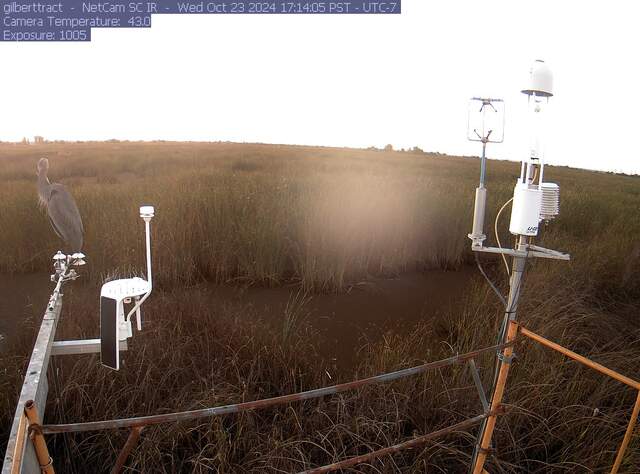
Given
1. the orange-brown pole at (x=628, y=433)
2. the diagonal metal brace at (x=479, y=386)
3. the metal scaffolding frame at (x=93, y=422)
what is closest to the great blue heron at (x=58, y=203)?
the metal scaffolding frame at (x=93, y=422)

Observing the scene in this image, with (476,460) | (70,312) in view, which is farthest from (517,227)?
(70,312)

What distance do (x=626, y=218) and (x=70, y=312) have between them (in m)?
8.02

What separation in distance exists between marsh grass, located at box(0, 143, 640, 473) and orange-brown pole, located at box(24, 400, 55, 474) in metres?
0.89

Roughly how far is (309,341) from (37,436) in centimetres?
248

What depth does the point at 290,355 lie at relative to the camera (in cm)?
288

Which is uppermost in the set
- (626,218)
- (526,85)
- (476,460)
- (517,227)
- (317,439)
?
(526,85)

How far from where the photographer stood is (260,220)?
15.3 ft

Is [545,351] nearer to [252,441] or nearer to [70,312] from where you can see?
[252,441]

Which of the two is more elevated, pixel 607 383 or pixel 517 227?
pixel 517 227

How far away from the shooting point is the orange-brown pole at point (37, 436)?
1.05 metres

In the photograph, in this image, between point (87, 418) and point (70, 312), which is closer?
point (87, 418)

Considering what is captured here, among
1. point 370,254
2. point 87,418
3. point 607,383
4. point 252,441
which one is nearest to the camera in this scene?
point 252,441

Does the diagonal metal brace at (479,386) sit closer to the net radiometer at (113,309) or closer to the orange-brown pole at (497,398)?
the orange-brown pole at (497,398)

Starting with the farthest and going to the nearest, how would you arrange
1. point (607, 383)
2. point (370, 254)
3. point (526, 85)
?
point (370, 254), point (607, 383), point (526, 85)
